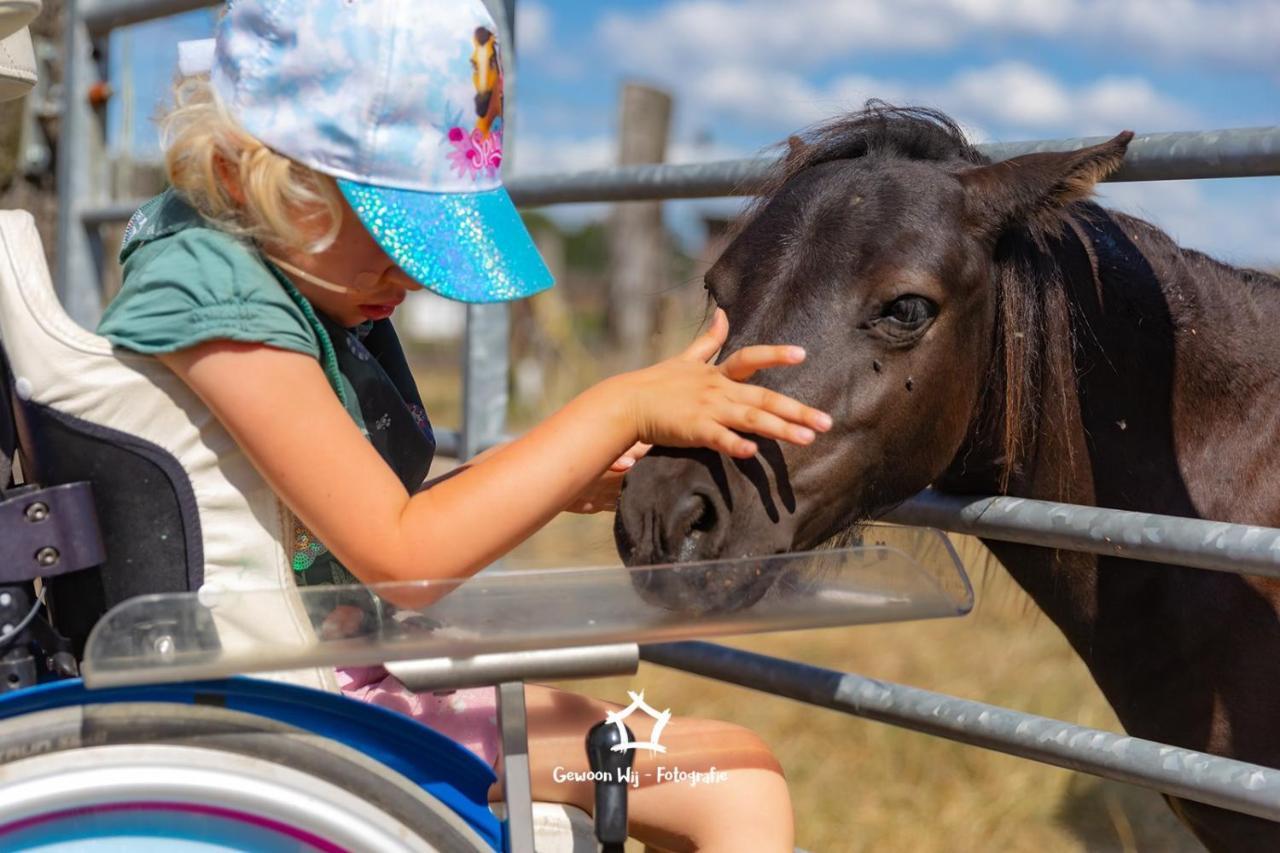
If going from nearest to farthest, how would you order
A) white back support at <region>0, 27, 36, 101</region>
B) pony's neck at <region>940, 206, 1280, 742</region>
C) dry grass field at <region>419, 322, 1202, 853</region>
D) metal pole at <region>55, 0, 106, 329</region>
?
1. white back support at <region>0, 27, 36, 101</region>
2. pony's neck at <region>940, 206, 1280, 742</region>
3. dry grass field at <region>419, 322, 1202, 853</region>
4. metal pole at <region>55, 0, 106, 329</region>

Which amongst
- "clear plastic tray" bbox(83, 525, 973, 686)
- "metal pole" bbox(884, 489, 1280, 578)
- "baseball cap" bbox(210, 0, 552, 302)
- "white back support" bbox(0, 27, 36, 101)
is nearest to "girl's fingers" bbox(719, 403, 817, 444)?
"clear plastic tray" bbox(83, 525, 973, 686)

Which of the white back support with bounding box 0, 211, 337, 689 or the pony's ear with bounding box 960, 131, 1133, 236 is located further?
the pony's ear with bounding box 960, 131, 1133, 236

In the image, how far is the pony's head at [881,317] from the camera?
1.47 m

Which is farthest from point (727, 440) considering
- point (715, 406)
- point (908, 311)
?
point (908, 311)

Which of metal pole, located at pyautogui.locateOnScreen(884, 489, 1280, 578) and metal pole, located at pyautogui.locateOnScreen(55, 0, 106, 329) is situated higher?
metal pole, located at pyautogui.locateOnScreen(55, 0, 106, 329)

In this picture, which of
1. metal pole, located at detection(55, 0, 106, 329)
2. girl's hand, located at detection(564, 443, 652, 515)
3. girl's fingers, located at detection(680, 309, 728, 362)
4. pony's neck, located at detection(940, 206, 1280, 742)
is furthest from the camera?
metal pole, located at detection(55, 0, 106, 329)

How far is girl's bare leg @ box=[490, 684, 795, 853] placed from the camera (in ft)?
4.22

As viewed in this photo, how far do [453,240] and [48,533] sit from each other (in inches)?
18.1

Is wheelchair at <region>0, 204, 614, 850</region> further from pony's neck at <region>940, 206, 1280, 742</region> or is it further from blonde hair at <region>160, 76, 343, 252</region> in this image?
pony's neck at <region>940, 206, 1280, 742</region>

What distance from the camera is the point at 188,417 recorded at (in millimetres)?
1195

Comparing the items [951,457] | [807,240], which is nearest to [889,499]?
[951,457]

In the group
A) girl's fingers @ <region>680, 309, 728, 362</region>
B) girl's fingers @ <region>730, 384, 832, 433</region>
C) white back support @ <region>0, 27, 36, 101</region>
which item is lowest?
girl's fingers @ <region>730, 384, 832, 433</region>

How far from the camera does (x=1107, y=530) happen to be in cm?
149

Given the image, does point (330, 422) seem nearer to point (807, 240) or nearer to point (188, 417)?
point (188, 417)
